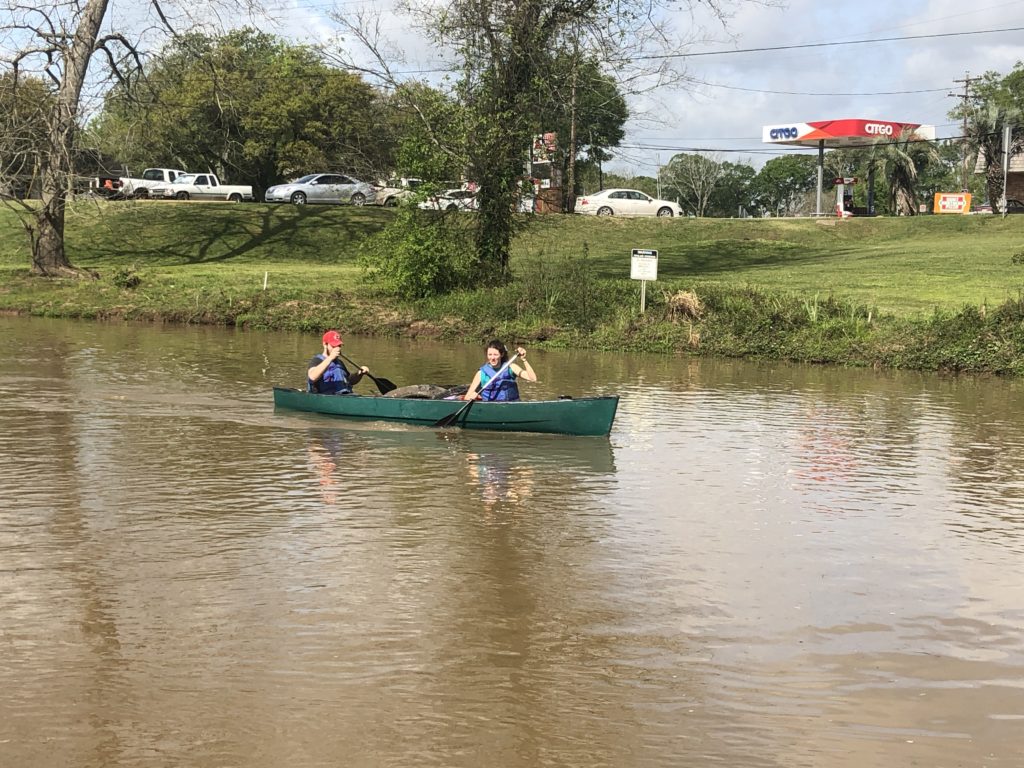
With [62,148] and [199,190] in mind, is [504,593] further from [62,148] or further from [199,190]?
[199,190]

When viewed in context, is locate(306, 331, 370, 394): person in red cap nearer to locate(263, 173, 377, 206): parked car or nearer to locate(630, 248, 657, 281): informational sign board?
locate(630, 248, 657, 281): informational sign board

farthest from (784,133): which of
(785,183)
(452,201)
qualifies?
(785,183)

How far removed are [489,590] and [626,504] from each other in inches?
138

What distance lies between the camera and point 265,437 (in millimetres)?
15977

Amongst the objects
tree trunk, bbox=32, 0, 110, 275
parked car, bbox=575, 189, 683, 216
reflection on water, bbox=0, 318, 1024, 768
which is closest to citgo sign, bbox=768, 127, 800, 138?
parked car, bbox=575, 189, 683, 216

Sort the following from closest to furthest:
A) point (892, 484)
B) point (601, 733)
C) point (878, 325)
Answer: point (601, 733) → point (892, 484) → point (878, 325)

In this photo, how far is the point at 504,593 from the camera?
9.05m

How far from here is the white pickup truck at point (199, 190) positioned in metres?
53.6

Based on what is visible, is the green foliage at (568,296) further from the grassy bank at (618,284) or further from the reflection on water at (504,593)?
the reflection on water at (504,593)

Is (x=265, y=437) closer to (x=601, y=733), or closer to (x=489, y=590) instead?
(x=489, y=590)

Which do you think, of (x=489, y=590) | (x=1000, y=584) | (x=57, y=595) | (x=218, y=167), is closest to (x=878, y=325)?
(x=1000, y=584)

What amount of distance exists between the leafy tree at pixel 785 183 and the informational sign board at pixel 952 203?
6787 cm

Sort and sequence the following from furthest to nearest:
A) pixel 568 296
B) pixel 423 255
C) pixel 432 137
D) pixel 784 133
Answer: pixel 784 133 → pixel 423 255 → pixel 432 137 → pixel 568 296

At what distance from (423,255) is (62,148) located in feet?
33.0
